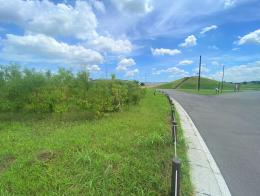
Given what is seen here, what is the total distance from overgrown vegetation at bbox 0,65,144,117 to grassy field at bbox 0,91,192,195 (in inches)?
102

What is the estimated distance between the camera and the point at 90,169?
14.1 feet

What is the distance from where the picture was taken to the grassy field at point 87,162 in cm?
367

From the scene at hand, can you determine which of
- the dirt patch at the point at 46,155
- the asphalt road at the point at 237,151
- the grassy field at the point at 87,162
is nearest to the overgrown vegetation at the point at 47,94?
the grassy field at the point at 87,162

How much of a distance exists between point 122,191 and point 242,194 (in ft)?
6.82

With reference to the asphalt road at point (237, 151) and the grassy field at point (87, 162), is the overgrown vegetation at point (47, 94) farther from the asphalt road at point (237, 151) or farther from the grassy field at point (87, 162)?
the asphalt road at point (237, 151)

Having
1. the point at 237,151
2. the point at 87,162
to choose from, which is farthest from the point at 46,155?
the point at 237,151

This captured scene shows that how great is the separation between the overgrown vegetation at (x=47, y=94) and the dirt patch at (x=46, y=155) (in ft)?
16.0

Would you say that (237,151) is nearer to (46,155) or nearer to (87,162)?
(87,162)

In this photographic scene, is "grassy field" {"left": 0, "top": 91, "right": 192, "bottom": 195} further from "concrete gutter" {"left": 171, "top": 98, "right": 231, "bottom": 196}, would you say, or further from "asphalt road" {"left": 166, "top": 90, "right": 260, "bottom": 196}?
"asphalt road" {"left": 166, "top": 90, "right": 260, "bottom": 196}

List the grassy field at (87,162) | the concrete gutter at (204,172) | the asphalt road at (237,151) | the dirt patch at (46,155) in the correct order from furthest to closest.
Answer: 1. the dirt patch at (46,155)
2. the asphalt road at (237,151)
3. the concrete gutter at (204,172)
4. the grassy field at (87,162)

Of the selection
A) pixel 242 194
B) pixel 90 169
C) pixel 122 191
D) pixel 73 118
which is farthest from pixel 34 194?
pixel 73 118

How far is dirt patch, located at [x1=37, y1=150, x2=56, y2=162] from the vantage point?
4.81 meters

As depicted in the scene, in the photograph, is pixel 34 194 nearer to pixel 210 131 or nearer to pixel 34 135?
pixel 34 135

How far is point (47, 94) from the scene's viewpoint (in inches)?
396
